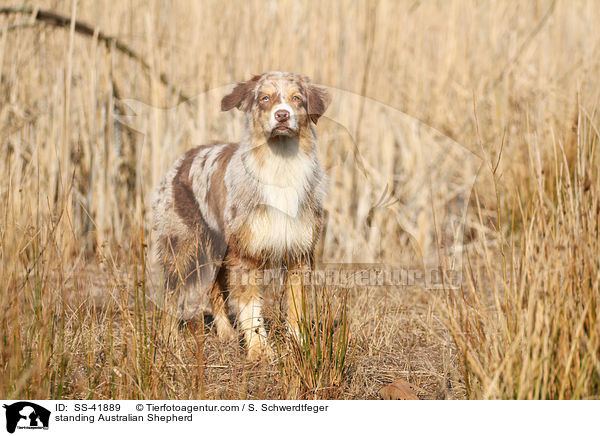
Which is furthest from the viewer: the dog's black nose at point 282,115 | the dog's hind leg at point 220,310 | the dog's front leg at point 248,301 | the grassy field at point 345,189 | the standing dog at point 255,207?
the dog's hind leg at point 220,310

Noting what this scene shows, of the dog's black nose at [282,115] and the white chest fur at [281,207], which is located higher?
the dog's black nose at [282,115]

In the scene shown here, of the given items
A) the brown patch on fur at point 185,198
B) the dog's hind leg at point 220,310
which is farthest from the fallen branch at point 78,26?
the dog's hind leg at point 220,310

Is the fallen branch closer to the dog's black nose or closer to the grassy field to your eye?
the grassy field

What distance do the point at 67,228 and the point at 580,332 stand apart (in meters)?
3.19

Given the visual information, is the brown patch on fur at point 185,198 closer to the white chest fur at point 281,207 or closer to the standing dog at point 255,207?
the standing dog at point 255,207

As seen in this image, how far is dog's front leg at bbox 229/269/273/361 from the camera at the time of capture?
128 inches

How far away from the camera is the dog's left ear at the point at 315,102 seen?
295cm

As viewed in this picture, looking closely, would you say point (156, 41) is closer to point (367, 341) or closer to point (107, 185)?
point (107, 185)

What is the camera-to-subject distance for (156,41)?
493 cm

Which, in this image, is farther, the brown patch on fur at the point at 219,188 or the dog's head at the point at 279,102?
the brown patch on fur at the point at 219,188
